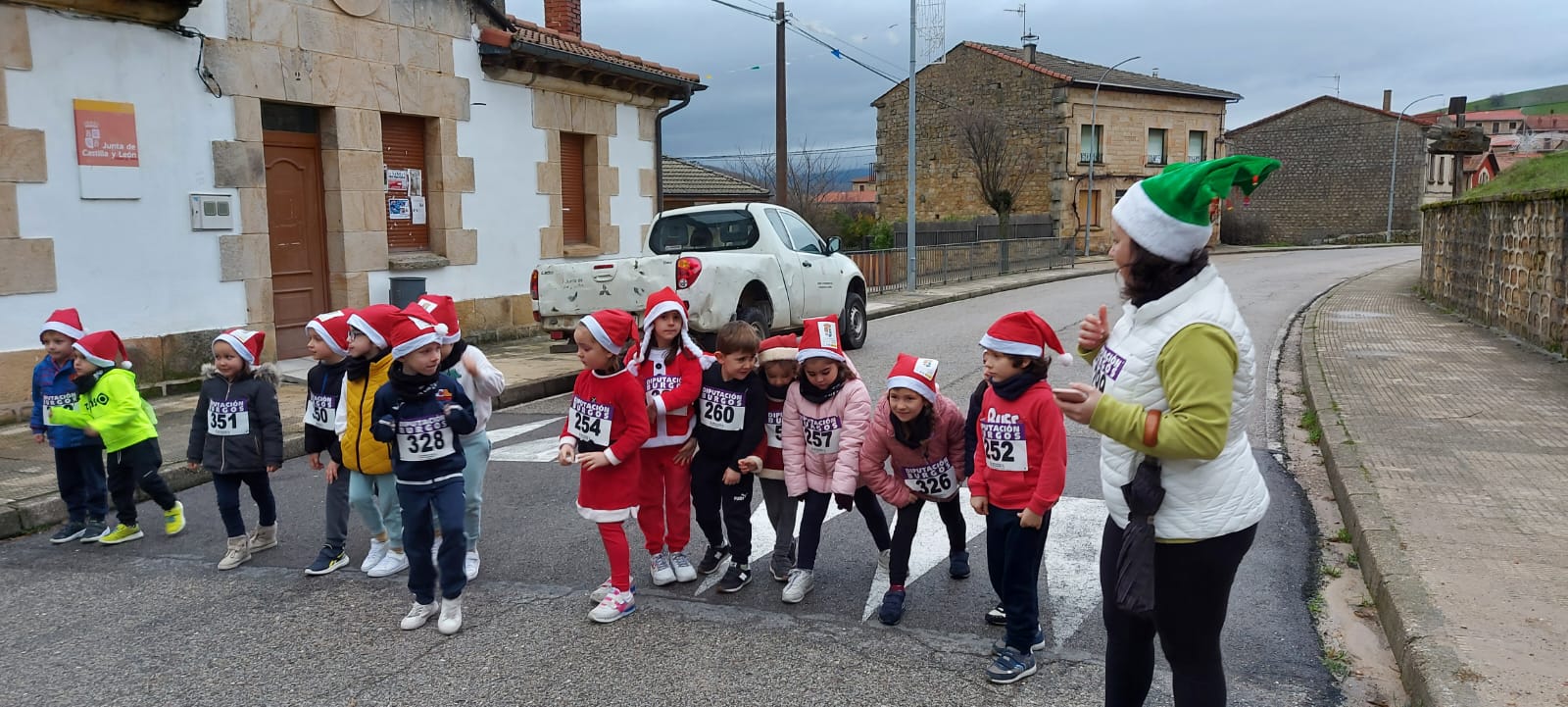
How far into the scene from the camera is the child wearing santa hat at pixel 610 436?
14.7 ft

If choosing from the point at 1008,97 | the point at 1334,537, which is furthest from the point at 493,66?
the point at 1008,97

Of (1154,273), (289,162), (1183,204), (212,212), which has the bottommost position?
(1154,273)

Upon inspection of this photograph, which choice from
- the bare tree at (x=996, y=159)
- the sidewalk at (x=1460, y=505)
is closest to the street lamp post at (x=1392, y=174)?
the bare tree at (x=996, y=159)

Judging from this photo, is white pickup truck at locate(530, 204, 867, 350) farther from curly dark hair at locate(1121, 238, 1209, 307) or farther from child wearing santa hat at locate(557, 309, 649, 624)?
curly dark hair at locate(1121, 238, 1209, 307)

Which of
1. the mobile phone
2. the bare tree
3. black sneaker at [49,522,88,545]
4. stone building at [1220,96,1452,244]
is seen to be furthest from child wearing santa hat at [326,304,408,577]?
stone building at [1220,96,1452,244]

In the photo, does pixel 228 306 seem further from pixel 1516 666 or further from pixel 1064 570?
pixel 1516 666

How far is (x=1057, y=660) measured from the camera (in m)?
4.02

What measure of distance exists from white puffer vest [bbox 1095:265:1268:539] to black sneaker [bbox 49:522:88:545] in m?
6.02

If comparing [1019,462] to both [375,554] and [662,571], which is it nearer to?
[662,571]

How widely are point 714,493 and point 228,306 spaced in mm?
7914

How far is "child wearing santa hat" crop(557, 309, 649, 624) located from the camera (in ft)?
14.7

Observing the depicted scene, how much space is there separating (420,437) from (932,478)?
2184 mm

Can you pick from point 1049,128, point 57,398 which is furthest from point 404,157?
point 1049,128

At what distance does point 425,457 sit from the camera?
4418 mm
